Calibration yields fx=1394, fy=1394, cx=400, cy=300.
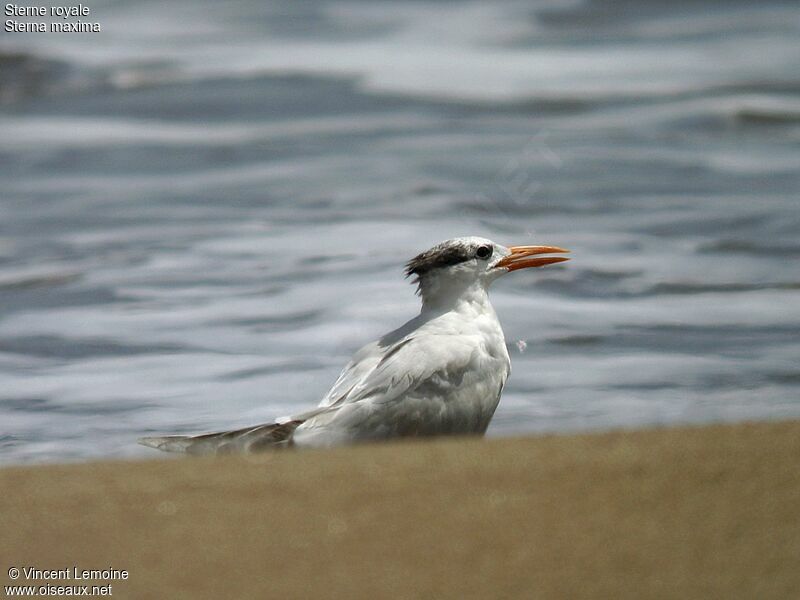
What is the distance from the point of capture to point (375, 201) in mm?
9820

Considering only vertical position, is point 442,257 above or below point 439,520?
above

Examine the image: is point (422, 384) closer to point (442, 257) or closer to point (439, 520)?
point (442, 257)

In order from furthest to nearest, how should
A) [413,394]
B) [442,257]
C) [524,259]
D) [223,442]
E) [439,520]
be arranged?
[524,259], [442,257], [413,394], [223,442], [439,520]

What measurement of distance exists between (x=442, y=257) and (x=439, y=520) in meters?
2.33

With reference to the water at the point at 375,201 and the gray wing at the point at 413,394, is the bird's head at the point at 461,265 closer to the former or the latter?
the gray wing at the point at 413,394

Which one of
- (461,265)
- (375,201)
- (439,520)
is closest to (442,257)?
(461,265)

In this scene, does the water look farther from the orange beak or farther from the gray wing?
the gray wing

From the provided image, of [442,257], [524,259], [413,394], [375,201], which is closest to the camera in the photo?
[413,394]

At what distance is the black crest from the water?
75 centimetres

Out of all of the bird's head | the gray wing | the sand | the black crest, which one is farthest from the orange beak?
the sand

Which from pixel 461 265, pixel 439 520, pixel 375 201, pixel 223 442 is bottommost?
pixel 223 442

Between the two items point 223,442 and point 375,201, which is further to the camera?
point 375,201

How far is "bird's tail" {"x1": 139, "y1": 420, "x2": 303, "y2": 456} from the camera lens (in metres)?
4.40

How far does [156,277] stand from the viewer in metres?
8.10
